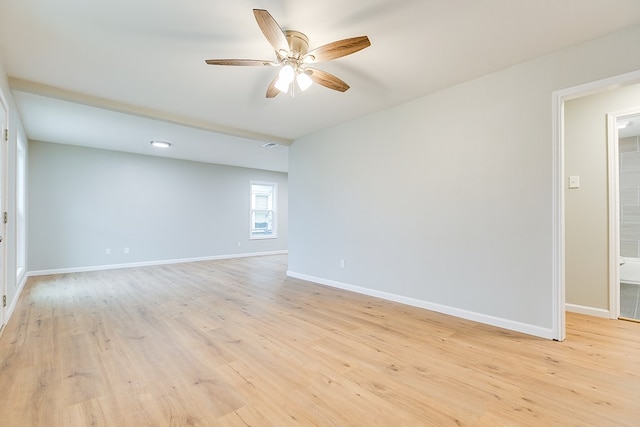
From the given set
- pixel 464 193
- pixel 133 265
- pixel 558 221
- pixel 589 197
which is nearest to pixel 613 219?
pixel 589 197

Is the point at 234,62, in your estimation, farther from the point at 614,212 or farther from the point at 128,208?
the point at 128,208

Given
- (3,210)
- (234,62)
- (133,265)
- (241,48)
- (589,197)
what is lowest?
(133,265)

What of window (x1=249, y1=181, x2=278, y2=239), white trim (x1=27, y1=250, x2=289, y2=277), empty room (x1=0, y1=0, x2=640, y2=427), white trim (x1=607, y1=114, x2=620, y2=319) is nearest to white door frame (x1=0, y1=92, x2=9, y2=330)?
empty room (x1=0, y1=0, x2=640, y2=427)

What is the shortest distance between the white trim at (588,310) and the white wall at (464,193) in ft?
3.53

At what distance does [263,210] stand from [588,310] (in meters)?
7.07

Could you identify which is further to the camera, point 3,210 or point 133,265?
point 133,265

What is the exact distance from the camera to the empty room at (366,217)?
1.76 meters

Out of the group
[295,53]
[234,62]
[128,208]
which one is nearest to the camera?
[234,62]

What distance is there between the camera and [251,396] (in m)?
1.70

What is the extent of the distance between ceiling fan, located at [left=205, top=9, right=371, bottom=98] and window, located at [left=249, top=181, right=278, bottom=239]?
5779mm

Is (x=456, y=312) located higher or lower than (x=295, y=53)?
lower

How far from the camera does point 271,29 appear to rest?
6.03 ft

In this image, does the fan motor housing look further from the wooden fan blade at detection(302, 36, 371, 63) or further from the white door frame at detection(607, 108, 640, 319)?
the white door frame at detection(607, 108, 640, 319)

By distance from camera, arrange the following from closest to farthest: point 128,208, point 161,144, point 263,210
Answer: point 161,144 < point 128,208 < point 263,210
